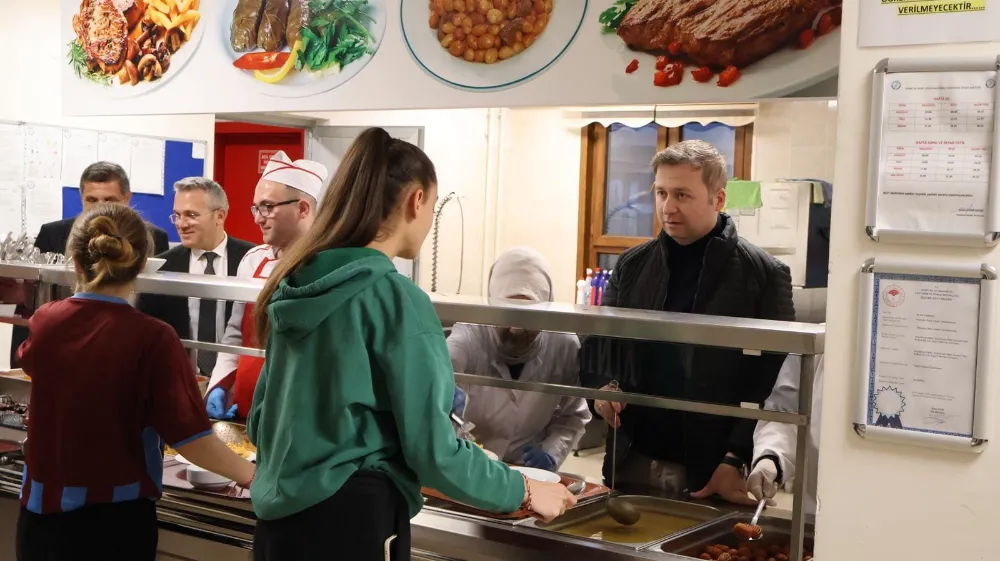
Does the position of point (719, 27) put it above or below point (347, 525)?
above

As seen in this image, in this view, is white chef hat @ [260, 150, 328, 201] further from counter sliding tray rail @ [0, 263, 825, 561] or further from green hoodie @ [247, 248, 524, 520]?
green hoodie @ [247, 248, 524, 520]

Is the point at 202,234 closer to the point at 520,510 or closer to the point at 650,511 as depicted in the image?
the point at 520,510

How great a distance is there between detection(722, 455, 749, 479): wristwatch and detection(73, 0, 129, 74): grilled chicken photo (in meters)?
2.85

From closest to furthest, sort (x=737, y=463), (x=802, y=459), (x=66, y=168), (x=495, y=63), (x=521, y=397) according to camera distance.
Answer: (x=802, y=459), (x=737, y=463), (x=521, y=397), (x=495, y=63), (x=66, y=168)

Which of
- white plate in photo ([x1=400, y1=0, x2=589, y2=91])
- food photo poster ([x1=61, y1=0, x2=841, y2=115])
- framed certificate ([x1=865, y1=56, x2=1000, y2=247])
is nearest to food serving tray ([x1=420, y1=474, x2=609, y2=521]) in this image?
framed certificate ([x1=865, y1=56, x2=1000, y2=247])

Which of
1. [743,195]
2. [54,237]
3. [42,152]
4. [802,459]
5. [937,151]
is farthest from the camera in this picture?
[743,195]

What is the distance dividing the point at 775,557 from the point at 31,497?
1588mm

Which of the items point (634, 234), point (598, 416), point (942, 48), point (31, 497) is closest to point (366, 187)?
point (598, 416)

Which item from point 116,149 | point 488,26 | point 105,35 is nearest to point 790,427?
point 488,26

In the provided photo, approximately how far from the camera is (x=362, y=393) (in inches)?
62.8

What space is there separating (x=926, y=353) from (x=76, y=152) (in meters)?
5.60

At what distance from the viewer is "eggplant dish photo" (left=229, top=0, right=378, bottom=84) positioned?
3.14 meters

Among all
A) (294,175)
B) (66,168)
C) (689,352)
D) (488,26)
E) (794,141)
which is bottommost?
→ (689,352)

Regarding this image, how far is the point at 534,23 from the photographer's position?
279cm
